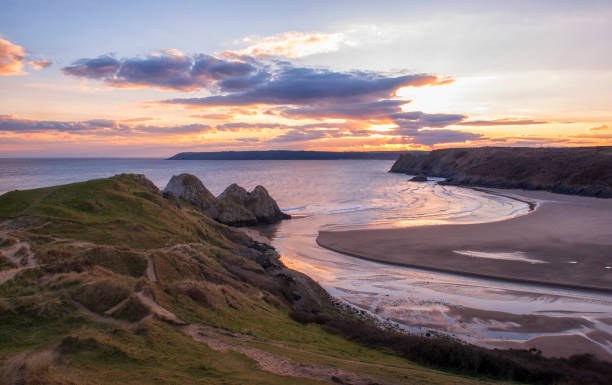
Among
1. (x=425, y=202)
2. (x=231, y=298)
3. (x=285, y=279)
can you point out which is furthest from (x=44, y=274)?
(x=425, y=202)

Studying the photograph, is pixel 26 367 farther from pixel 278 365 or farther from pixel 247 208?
pixel 247 208

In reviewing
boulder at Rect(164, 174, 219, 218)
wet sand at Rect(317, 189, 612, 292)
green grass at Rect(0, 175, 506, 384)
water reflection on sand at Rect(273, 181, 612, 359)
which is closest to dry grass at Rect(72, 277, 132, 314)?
green grass at Rect(0, 175, 506, 384)

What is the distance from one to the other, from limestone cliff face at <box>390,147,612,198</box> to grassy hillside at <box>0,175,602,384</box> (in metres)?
83.3

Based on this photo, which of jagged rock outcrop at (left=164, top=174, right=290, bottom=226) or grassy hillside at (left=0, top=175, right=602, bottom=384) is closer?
grassy hillside at (left=0, top=175, right=602, bottom=384)

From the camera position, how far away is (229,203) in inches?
1917

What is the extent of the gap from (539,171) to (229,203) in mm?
93825

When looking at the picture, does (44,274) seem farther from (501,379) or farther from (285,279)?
(501,379)


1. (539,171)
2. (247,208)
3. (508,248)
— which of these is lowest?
(508,248)

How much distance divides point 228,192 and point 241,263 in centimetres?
2767

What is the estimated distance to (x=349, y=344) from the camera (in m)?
14.6

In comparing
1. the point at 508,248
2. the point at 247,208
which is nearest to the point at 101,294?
the point at 508,248

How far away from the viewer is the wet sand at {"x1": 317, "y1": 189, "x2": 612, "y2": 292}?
87.9ft

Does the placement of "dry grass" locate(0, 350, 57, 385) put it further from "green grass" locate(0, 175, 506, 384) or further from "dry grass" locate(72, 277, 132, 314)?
"dry grass" locate(72, 277, 132, 314)

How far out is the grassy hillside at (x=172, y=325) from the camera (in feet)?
31.1
